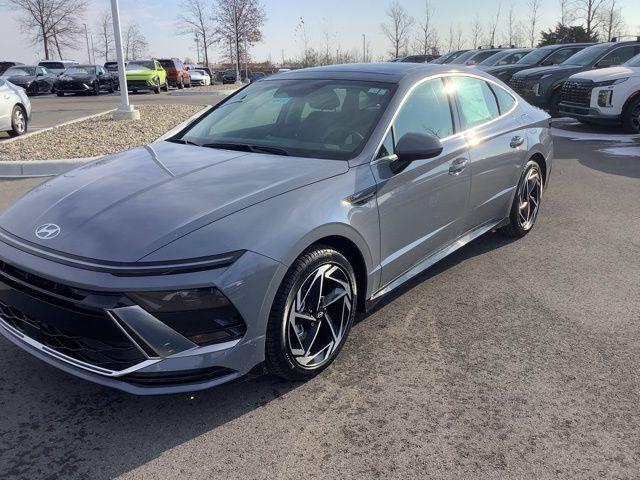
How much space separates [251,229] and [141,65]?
94.2 feet

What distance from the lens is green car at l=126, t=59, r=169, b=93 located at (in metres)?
27.3

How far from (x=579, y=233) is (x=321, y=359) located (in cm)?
365

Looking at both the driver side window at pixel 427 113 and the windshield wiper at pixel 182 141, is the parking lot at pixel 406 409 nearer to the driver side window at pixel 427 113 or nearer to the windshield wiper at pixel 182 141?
the driver side window at pixel 427 113

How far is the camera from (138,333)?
235 cm

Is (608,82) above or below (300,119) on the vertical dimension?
above

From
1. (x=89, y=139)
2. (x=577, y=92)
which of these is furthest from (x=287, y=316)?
(x=577, y=92)

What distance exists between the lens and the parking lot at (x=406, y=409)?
242 centimetres

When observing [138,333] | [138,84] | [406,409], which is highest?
[138,84]

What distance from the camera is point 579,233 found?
18.2 ft

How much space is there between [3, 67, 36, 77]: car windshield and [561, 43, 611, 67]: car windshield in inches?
981

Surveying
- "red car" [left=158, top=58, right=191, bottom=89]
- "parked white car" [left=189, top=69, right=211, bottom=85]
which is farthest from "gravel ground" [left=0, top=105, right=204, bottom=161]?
"parked white car" [left=189, top=69, right=211, bottom=85]

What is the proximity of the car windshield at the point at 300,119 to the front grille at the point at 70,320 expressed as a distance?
1.54m

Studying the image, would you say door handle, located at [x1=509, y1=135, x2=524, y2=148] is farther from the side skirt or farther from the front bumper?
the front bumper

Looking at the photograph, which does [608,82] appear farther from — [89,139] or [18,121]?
[18,121]
